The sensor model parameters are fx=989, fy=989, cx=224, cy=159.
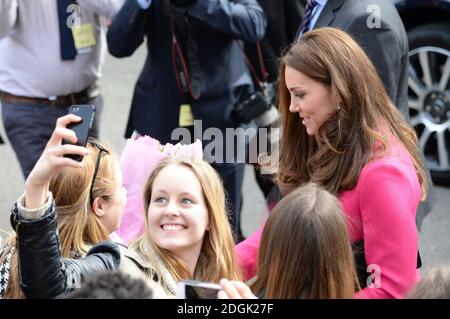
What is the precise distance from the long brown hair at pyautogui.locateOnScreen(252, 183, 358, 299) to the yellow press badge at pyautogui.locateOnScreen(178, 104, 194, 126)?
7.00 feet

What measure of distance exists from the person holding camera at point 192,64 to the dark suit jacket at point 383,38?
2.43 feet

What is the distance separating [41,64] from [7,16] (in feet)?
0.92

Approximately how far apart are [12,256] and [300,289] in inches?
36.5

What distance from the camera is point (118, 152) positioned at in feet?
22.1

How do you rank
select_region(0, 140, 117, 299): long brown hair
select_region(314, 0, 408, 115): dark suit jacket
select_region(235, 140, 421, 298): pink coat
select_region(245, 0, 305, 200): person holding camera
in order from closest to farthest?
select_region(235, 140, 421, 298): pink coat < select_region(0, 140, 117, 299): long brown hair < select_region(314, 0, 408, 115): dark suit jacket < select_region(245, 0, 305, 200): person holding camera

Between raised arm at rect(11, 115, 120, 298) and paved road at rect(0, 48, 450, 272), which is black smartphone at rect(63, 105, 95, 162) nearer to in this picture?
raised arm at rect(11, 115, 120, 298)

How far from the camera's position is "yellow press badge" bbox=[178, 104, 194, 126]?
4621 mm

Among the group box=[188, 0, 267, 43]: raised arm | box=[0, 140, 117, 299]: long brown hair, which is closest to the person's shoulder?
box=[0, 140, 117, 299]: long brown hair

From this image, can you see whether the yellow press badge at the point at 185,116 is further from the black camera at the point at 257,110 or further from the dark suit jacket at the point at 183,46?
the black camera at the point at 257,110

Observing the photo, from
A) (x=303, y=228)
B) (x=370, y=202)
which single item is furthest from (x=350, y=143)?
(x=303, y=228)

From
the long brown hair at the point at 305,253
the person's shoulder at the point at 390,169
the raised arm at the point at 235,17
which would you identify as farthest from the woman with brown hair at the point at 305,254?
the raised arm at the point at 235,17

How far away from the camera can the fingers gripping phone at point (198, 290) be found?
2.18 m

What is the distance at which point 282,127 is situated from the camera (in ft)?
11.2

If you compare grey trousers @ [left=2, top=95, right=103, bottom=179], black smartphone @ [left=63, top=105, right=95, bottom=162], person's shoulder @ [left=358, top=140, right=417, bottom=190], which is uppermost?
black smartphone @ [left=63, top=105, right=95, bottom=162]
